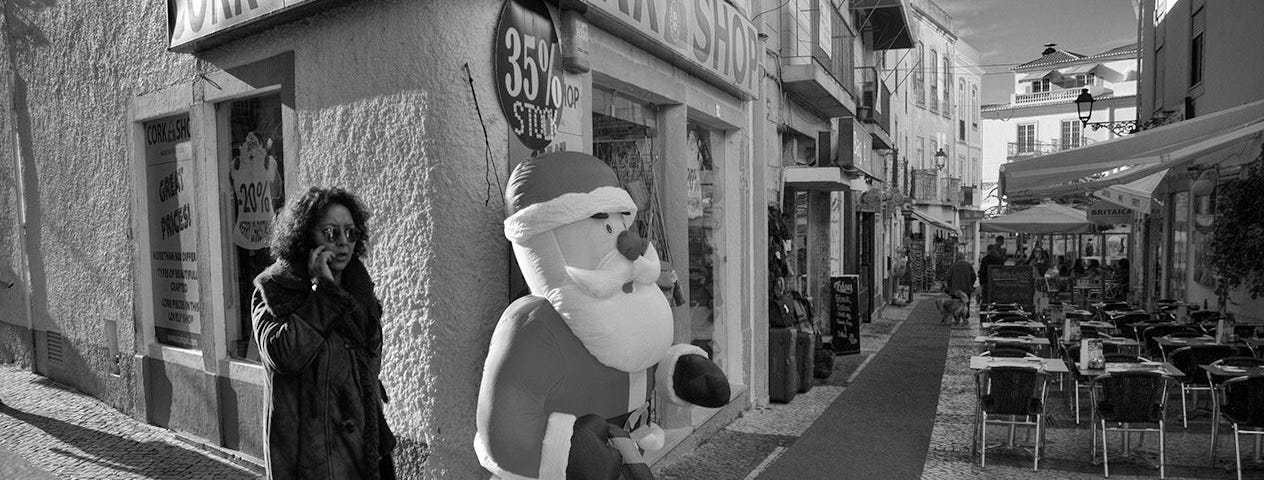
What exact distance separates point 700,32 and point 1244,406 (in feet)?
15.4

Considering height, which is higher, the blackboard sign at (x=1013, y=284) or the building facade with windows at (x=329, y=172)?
the building facade with windows at (x=329, y=172)

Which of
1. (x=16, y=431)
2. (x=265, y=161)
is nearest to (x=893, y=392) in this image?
(x=265, y=161)

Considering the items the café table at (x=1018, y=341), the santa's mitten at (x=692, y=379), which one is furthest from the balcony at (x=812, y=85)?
the santa's mitten at (x=692, y=379)

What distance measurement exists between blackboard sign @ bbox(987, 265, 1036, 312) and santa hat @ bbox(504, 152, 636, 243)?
13.5m

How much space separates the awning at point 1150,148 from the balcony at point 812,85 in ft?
9.44

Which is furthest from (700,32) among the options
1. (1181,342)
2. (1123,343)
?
(1181,342)

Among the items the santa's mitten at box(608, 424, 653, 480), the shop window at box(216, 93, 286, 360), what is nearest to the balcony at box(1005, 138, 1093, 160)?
the shop window at box(216, 93, 286, 360)

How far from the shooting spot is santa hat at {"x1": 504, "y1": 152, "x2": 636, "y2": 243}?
289cm

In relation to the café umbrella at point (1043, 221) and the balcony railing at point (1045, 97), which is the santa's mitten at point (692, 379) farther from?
the balcony railing at point (1045, 97)

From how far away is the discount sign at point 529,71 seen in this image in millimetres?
3750

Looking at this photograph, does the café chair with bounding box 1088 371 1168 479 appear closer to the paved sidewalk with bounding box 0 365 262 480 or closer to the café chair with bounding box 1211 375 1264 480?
the café chair with bounding box 1211 375 1264 480

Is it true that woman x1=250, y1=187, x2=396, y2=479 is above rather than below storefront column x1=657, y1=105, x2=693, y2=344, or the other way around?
below

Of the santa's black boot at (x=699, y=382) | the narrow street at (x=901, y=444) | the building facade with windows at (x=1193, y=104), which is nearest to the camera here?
the santa's black boot at (x=699, y=382)

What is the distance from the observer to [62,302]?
720 cm
